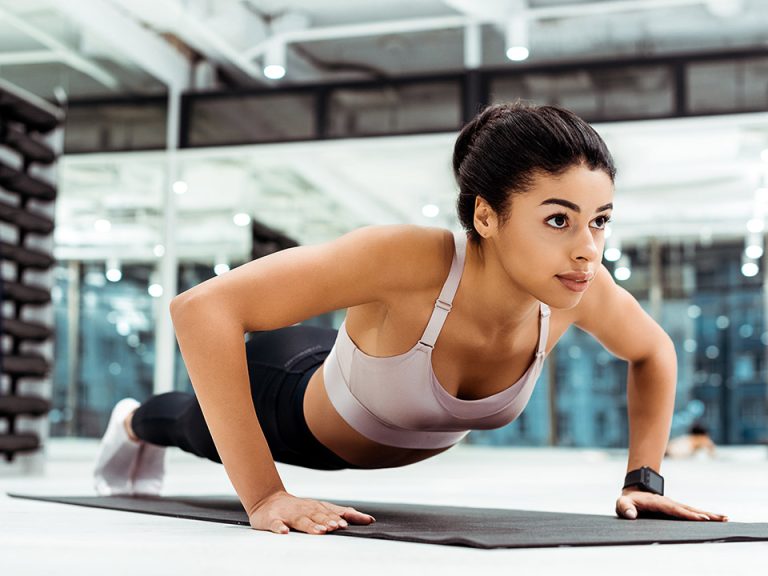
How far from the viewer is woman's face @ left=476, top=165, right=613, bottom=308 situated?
4.99 feet

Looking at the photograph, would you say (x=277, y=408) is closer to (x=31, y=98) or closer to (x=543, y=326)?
(x=543, y=326)

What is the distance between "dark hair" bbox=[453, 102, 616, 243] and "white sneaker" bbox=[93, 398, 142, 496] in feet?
4.17

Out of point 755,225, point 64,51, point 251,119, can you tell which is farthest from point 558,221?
point 755,225

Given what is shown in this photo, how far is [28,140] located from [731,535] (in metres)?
3.73

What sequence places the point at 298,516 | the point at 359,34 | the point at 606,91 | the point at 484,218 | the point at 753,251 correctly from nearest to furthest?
the point at 298,516 < the point at 484,218 < the point at 606,91 < the point at 359,34 < the point at 753,251

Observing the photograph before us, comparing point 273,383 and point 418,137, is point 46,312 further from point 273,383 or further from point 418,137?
point 418,137

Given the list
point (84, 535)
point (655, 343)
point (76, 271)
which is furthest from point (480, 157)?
point (76, 271)

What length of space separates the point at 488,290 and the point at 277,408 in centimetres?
61

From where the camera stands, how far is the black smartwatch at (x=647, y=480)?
74.2 inches

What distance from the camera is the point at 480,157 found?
164cm

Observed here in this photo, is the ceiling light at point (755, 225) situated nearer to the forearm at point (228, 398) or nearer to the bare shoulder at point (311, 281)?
the bare shoulder at point (311, 281)

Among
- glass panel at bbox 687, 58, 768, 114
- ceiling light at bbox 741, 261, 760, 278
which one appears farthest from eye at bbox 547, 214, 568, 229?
ceiling light at bbox 741, 261, 760, 278

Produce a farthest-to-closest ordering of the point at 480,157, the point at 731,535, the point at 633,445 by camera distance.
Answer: the point at 633,445
the point at 480,157
the point at 731,535

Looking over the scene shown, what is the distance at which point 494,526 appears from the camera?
1.66 metres
